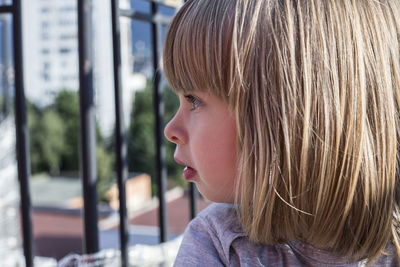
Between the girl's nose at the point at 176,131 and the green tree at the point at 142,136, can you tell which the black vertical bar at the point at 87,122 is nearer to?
the girl's nose at the point at 176,131

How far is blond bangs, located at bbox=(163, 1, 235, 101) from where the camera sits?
1.32 feet

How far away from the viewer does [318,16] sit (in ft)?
1.29

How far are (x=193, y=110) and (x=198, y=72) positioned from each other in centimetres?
3

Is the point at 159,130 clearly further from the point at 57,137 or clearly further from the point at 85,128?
the point at 57,137

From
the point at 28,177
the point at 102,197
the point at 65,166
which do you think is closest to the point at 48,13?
the point at 65,166

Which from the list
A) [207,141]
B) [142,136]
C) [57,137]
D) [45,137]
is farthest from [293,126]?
[45,137]

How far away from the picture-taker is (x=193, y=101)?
0.42 metres

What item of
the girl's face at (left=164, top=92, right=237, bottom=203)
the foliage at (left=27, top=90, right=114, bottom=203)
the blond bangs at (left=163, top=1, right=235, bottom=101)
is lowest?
the foliage at (left=27, top=90, right=114, bottom=203)

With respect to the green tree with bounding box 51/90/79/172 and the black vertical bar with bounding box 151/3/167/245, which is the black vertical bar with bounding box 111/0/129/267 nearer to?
the black vertical bar with bounding box 151/3/167/245

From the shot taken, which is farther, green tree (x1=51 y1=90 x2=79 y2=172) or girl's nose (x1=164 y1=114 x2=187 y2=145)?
green tree (x1=51 y1=90 x2=79 y2=172)

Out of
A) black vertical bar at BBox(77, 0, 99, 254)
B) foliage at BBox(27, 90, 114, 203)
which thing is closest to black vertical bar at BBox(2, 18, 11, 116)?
black vertical bar at BBox(77, 0, 99, 254)

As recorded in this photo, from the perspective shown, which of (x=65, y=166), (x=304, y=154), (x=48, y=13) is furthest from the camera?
(x=48, y=13)

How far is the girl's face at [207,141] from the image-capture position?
41 cm

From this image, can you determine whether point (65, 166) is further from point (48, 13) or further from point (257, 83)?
point (257, 83)
